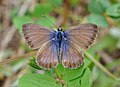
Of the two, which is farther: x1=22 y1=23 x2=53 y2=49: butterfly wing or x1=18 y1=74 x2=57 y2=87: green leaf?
x1=22 y1=23 x2=53 y2=49: butterfly wing

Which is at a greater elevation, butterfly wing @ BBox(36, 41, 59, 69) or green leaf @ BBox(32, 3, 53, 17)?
green leaf @ BBox(32, 3, 53, 17)

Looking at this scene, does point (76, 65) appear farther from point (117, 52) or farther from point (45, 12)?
point (117, 52)

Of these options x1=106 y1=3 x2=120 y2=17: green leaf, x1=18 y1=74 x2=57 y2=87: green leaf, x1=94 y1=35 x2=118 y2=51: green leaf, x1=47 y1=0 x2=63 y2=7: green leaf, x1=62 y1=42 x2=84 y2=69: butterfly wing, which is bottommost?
x1=94 y1=35 x2=118 y2=51: green leaf

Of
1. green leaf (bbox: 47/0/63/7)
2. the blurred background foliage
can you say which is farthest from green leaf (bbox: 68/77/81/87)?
green leaf (bbox: 47/0/63/7)

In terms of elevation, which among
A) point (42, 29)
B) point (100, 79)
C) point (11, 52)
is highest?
point (42, 29)

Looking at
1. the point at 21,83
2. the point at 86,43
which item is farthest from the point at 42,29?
the point at 21,83

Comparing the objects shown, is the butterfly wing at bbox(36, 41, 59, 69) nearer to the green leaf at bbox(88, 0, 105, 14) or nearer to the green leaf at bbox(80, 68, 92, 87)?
the green leaf at bbox(80, 68, 92, 87)

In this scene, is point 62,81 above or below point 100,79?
above
